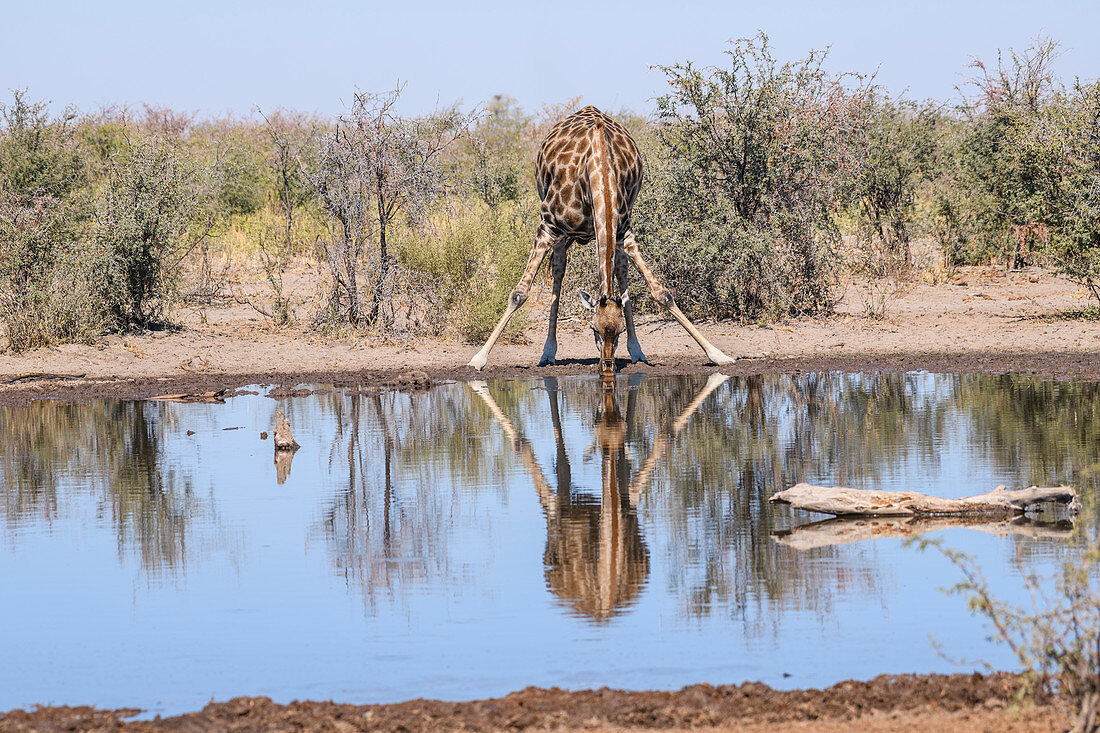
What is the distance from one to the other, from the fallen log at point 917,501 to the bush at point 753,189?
11324mm

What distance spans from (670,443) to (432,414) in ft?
10.7

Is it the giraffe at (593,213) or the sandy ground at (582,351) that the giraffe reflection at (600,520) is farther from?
the sandy ground at (582,351)

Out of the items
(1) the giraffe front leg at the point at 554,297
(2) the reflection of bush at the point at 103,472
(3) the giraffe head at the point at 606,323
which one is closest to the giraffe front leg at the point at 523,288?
(1) the giraffe front leg at the point at 554,297

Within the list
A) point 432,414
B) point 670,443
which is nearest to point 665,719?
point 670,443

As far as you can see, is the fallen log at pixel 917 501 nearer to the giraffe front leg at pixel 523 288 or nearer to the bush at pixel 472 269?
the giraffe front leg at pixel 523 288

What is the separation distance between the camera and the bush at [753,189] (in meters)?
20.1

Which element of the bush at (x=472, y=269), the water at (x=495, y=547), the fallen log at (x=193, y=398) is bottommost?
the water at (x=495, y=547)

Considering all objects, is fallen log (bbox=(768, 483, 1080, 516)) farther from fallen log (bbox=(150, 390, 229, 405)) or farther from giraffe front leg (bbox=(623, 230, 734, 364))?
fallen log (bbox=(150, 390, 229, 405))

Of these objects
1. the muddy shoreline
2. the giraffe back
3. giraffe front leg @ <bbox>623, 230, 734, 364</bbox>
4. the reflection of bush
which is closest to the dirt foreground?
the reflection of bush

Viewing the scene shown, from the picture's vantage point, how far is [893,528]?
27.6 ft

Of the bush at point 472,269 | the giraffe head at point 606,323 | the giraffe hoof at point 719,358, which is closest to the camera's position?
the giraffe head at point 606,323

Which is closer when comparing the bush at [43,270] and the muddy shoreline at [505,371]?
the muddy shoreline at [505,371]

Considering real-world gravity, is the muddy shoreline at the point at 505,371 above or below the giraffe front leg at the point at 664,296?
below

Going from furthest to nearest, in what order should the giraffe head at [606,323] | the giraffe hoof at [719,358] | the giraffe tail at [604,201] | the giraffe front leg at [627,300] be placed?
the giraffe hoof at [719,358], the giraffe front leg at [627,300], the giraffe tail at [604,201], the giraffe head at [606,323]
